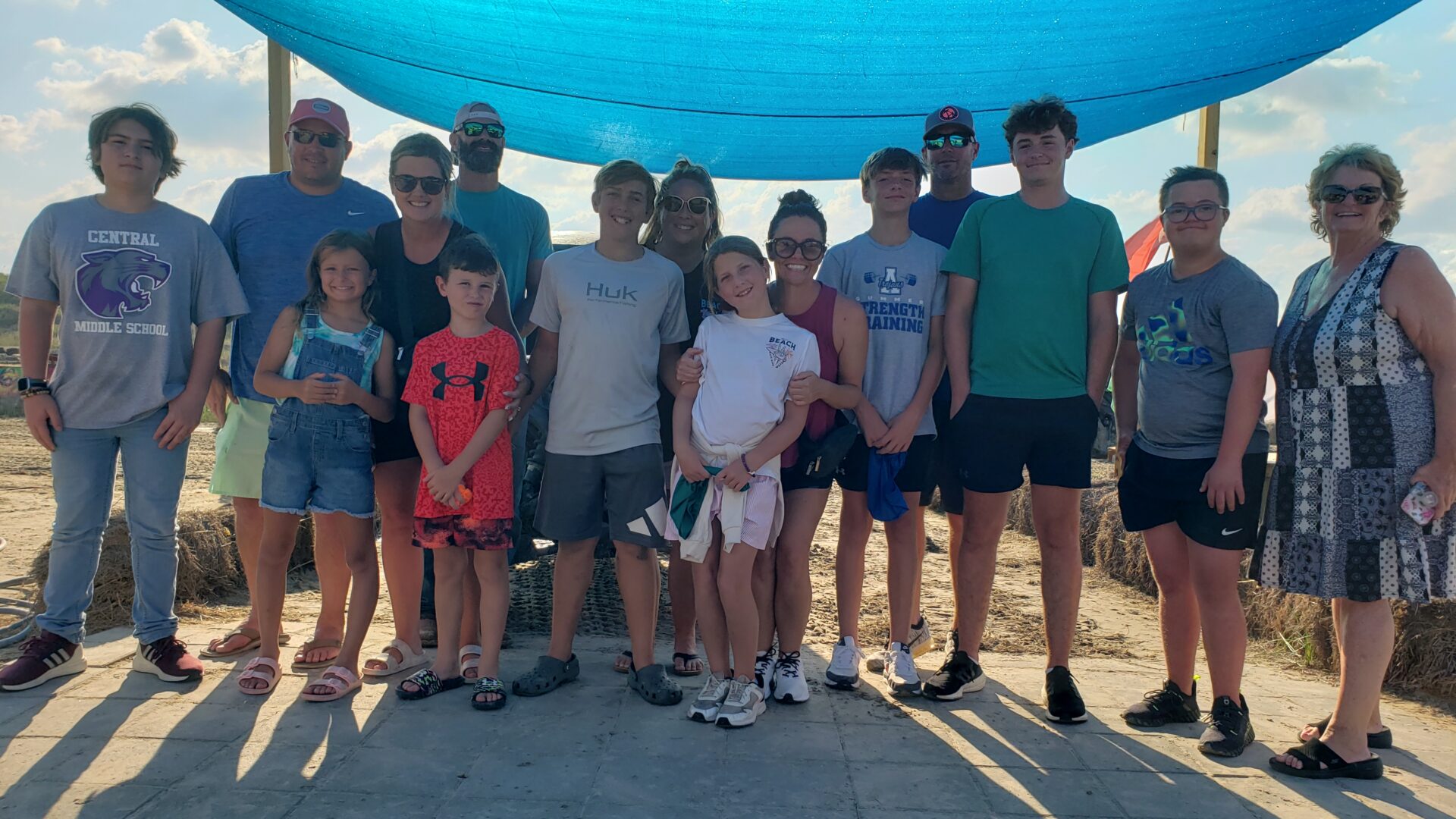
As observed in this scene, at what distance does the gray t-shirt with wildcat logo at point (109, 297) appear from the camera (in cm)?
289

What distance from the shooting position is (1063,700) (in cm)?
280

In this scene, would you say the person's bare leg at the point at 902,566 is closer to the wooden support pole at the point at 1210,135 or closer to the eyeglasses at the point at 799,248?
the eyeglasses at the point at 799,248

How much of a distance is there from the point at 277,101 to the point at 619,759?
3.56 metres

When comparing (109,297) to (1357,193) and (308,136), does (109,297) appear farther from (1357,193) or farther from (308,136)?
(1357,193)

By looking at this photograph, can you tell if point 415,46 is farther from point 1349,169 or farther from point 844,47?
point 1349,169

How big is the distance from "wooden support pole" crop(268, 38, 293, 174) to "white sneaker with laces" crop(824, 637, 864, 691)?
11.1 ft

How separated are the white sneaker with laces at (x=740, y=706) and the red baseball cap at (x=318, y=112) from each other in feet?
7.51

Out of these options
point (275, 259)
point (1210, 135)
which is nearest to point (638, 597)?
point (275, 259)

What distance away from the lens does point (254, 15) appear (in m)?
4.14

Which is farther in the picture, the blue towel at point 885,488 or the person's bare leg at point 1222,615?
the blue towel at point 885,488

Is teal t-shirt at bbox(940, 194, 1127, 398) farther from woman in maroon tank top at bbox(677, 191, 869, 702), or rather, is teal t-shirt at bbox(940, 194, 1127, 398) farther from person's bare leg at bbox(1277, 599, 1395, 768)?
person's bare leg at bbox(1277, 599, 1395, 768)

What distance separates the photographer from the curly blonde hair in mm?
2492

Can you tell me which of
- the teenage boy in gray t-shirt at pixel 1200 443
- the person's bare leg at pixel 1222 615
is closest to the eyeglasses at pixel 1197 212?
the teenage boy in gray t-shirt at pixel 1200 443

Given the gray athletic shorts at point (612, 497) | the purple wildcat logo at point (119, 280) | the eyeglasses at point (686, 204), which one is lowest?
the gray athletic shorts at point (612, 497)
